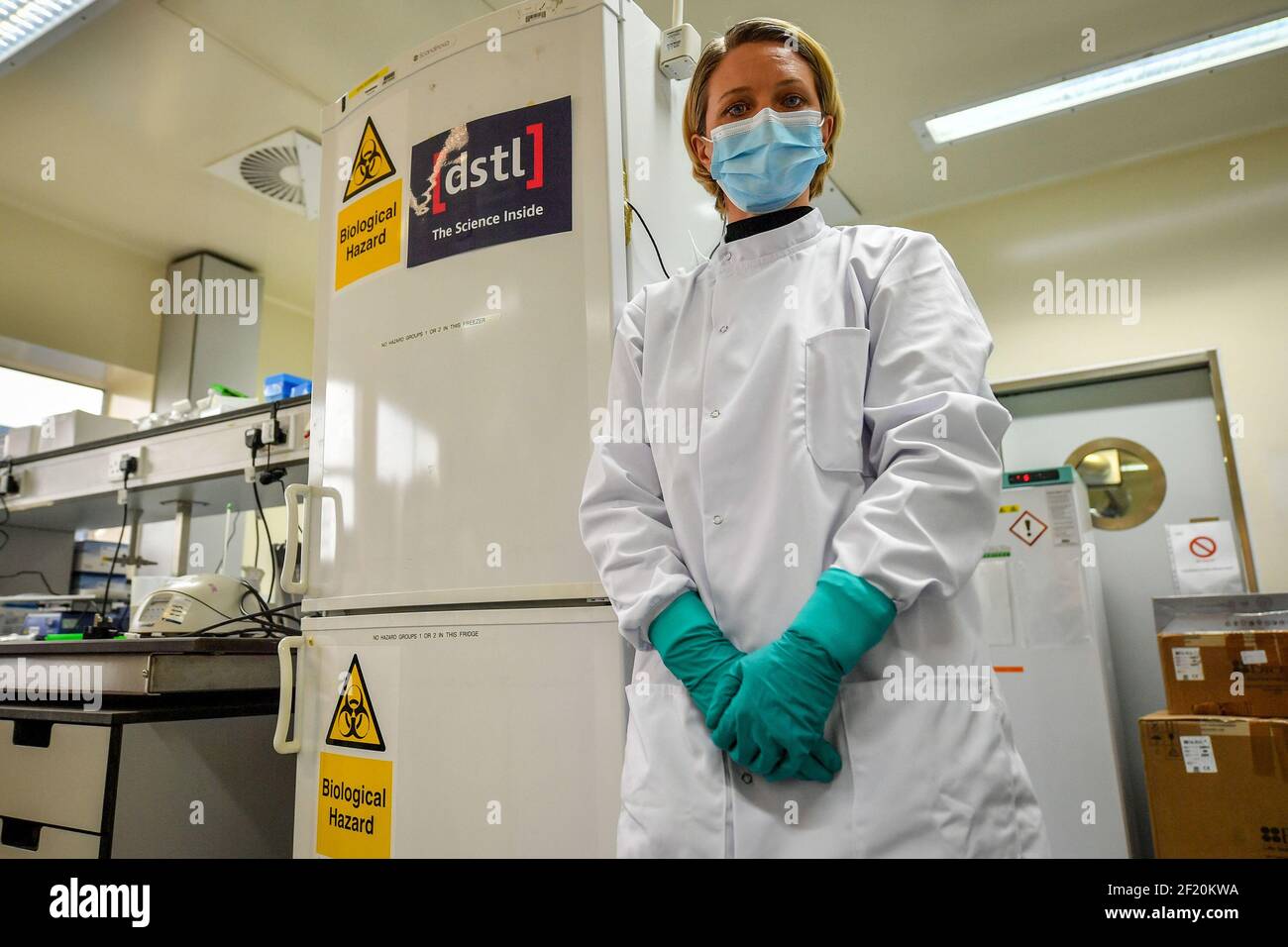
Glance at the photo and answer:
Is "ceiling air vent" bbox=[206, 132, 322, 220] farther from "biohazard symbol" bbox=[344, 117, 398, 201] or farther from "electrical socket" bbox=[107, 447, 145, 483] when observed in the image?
"biohazard symbol" bbox=[344, 117, 398, 201]

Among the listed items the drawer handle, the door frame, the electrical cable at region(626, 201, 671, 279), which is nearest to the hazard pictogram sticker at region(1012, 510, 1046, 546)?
the door frame

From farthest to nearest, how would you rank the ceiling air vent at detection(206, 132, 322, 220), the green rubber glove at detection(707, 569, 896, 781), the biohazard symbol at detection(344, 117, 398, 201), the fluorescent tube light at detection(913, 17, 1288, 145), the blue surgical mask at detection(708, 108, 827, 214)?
the ceiling air vent at detection(206, 132, 322, 220)
the fluorescent tube light at detection(913, 17, 1288, 145)
the biohazard symbol at detection(344, 117, 398, 201)
the blue surgical mask at detection(708, 108, 827, 214)
the green rubber glove at detection(707, 569, 896, 781)

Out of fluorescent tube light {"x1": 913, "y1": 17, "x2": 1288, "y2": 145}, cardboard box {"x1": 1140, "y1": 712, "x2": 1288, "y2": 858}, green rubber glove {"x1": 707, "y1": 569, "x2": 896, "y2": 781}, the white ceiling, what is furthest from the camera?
fluorescent tube light {"x1": 913, "y1": 17, "x2": 1288, "y2": 145}

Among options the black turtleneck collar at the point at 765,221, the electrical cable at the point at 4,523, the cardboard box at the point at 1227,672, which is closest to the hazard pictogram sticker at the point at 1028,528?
the cardboard box at the point at 1227,672

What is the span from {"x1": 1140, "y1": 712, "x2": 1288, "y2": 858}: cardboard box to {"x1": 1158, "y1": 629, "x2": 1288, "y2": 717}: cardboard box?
91 millimetres

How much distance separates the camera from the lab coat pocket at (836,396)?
3.00 ft

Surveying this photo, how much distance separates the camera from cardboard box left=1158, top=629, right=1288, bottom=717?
250cm

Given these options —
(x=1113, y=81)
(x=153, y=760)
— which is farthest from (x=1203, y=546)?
(x=153, y=760)

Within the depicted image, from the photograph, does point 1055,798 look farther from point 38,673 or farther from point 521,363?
point 38,673

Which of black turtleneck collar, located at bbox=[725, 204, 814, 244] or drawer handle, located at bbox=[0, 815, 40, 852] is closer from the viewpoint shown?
black turtleneck collar, located at bbox=[725, 204, 814, 244]

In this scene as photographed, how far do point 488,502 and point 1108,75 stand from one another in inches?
125

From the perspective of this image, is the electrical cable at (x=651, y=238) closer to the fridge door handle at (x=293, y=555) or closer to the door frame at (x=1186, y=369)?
the fridge door handle at (x=293, y=555)

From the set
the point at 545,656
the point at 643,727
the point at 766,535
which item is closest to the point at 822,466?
the point at 766,535

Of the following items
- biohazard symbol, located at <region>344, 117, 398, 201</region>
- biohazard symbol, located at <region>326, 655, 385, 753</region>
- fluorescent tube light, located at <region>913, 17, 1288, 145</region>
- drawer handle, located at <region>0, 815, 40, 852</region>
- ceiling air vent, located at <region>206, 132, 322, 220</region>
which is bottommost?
drawer handle, located at <region>0, 815, 40, 852</region>
